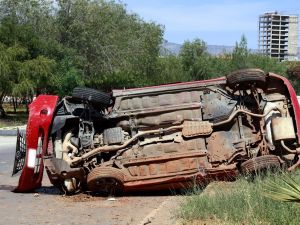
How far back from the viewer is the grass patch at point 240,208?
6148 mm

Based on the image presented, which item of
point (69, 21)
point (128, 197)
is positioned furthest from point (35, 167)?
point (69, 21)

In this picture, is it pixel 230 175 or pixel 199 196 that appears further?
pixel 230 175

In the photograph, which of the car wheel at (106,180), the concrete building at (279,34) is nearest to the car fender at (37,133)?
the car wheel at (106,180)

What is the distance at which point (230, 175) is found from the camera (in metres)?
9.43

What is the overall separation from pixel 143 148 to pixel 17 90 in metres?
27.7

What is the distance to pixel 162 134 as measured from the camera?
9844mm

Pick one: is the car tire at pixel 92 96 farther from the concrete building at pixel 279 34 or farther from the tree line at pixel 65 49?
the concrete building at pixel 279 34

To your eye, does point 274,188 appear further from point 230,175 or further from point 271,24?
point 271,24

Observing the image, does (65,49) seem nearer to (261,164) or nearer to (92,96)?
(92,96)

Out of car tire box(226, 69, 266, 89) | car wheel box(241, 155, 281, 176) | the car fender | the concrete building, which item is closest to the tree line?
the car fender

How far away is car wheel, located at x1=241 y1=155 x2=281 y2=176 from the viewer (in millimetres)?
8961

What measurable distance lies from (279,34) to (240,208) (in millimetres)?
151319

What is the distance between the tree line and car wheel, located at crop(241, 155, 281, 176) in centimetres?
2893

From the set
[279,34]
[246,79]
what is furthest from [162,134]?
[279,34]
